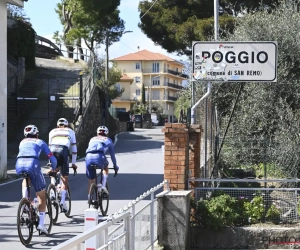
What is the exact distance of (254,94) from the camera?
630 inches

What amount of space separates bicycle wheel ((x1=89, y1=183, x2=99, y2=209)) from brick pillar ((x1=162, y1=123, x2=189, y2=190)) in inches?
80.3

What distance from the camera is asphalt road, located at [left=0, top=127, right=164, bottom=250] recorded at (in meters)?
10.0

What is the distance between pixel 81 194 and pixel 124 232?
29.9 feet

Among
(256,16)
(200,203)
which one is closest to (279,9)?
(256,16)

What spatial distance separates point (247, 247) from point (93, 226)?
16.3ft

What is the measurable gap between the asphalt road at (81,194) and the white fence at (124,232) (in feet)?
1.01

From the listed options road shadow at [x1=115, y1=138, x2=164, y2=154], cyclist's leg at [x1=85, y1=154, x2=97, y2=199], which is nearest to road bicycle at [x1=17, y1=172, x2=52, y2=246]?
cyclist's leg at [x1=85, y1=154, x2=97, y2=199]

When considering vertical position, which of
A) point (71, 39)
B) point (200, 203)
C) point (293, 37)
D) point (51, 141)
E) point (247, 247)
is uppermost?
point (71, 39)

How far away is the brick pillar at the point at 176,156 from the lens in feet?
32.3

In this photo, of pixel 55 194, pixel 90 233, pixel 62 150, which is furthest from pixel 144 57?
pixel 90 233

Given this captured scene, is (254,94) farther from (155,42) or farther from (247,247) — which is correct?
(155,42)

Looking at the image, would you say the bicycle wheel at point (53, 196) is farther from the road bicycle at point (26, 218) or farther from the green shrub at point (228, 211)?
the green shrub at point (228, 211)

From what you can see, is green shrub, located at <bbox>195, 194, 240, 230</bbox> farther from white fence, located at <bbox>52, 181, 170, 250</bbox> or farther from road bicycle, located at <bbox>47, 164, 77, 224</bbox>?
road bicycle, located at <bbox>47, 164, 77, 224</bbox>

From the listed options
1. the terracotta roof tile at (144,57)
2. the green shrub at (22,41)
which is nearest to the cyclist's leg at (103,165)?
the green shrub at (22,41)
